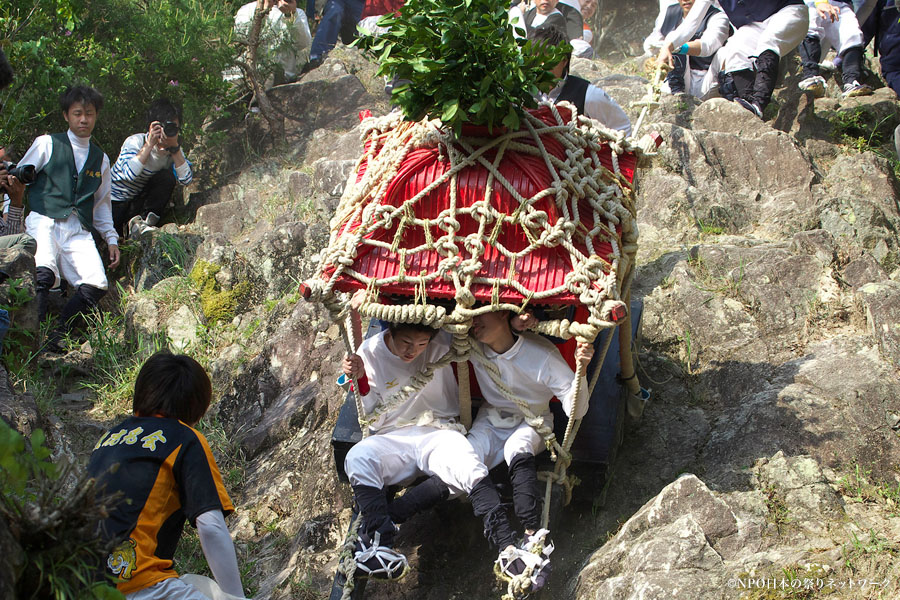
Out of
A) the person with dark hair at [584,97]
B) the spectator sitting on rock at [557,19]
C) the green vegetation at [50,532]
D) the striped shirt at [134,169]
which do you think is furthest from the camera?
the spectator sitting on rock at [557,19]

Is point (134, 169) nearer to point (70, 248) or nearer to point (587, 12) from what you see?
point (70, 248)

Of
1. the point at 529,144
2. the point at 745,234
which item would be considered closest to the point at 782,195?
the point at 745,234

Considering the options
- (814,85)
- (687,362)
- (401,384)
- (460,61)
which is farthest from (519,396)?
(814,85)

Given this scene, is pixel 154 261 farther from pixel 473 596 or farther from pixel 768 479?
pixel 768 479

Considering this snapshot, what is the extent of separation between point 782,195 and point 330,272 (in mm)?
4418

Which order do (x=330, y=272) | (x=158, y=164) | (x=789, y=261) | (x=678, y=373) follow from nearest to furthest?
(x=330, y=272) < (x=678, y=373) < (x=789, y=261) < (x=158, y=164)

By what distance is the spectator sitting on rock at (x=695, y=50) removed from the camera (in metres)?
7.41

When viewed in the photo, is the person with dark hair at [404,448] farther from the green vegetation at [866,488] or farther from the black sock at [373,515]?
the green vegetation at [866,488]

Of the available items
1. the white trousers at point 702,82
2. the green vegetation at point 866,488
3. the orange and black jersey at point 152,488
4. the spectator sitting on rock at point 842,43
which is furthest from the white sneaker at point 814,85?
the orange and black jersey at point 152,488

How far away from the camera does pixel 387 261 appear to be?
3814 millimetres

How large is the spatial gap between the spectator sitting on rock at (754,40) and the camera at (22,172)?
5130 millimetres

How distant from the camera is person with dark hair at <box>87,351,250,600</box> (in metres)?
2.87

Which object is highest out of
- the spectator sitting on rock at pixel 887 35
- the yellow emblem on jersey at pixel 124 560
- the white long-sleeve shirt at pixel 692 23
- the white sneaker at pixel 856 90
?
the yellow emblem on jersey at pixel 124 560

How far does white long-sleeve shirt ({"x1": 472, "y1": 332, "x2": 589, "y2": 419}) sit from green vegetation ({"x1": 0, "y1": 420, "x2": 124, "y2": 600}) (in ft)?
7.13
